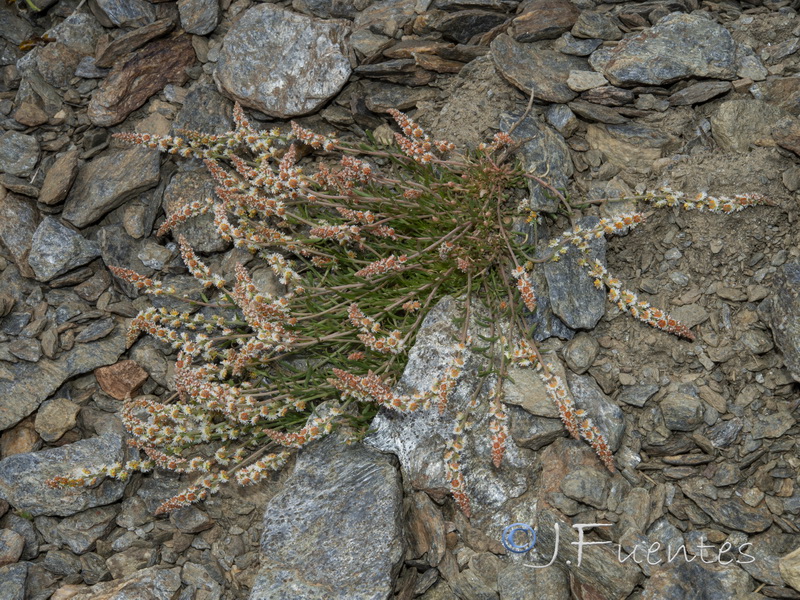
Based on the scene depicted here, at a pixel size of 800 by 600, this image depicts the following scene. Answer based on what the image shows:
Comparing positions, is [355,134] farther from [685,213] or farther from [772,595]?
[772,595]

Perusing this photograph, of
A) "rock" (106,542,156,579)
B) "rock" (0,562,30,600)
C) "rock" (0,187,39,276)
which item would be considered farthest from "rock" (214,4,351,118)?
"rock" (0,562,30,600)

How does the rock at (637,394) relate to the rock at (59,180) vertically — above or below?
below

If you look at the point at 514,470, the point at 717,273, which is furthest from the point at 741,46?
the point at 514,470

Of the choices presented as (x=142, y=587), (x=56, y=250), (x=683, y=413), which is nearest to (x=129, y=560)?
(x=142, y=587)

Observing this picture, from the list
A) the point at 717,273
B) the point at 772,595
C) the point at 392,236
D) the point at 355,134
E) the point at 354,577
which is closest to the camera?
the point at 772,595

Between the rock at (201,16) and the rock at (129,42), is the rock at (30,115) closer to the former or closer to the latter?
the rock at (129,42)

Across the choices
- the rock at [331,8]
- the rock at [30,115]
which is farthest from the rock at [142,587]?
the rock at [331,8]
